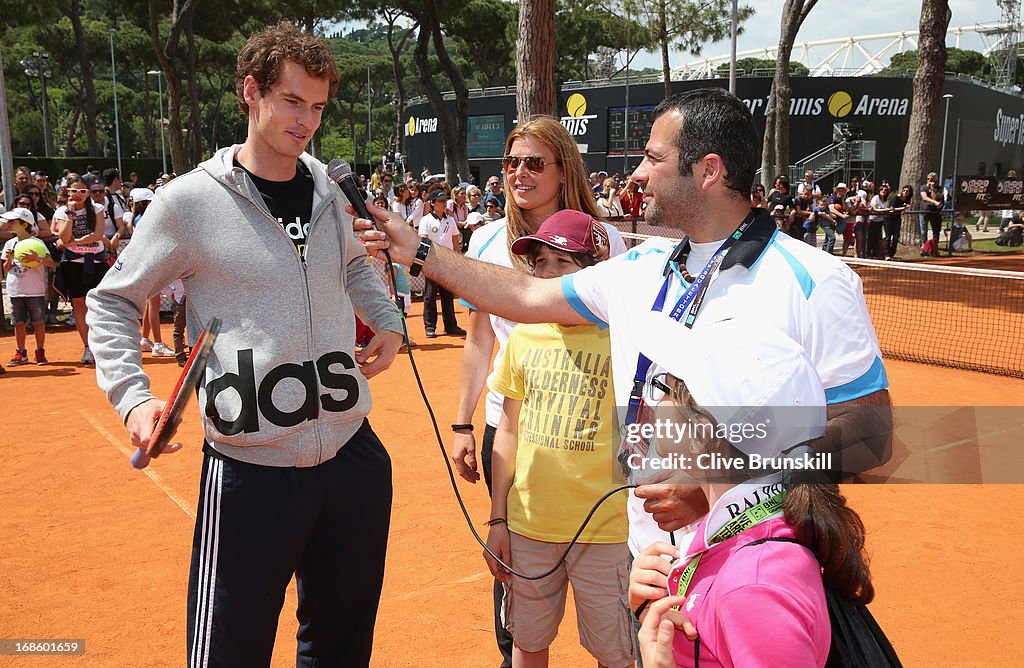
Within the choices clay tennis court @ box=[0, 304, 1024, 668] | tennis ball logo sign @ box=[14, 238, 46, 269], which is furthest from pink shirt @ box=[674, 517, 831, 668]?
tennis ball logo sign @ box=[14, 238, 46, 269]

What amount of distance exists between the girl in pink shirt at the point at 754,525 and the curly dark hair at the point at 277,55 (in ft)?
5.76

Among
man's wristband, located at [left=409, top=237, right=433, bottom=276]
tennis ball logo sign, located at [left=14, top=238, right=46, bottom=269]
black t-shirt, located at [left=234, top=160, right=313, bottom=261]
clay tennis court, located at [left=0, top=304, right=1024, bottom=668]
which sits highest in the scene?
black t-shirt, located at [left=234, top=160, right=313, bottom=261]

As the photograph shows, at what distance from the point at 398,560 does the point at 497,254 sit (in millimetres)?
2494

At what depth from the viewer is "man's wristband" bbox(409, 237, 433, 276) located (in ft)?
9.21

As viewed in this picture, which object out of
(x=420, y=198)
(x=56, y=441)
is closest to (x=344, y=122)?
(x=420, y=198)

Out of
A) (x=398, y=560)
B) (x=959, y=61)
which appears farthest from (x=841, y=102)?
(x=959, y=61)

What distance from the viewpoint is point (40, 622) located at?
4.64 meters

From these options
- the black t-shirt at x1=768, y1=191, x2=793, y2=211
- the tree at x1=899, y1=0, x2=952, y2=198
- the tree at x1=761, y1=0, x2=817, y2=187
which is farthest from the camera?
the tree at x1=761, y1=0, x2=817, y2=187

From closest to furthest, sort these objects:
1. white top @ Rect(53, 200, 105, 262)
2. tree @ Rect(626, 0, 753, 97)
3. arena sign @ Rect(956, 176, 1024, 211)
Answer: white top @ Rect(53, 200, 105, 262) < arena sign @ Rect(956, 176, 1024, 211) < tree @ Rect(626, 0, 753, 97)

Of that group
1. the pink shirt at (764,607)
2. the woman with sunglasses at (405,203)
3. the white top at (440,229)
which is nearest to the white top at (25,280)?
the white top at (440,229)

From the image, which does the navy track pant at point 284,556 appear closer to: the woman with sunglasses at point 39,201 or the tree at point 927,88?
the woman with sunglasses at point 39,201

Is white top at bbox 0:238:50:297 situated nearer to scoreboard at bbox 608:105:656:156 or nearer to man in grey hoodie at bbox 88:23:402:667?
man in grey hoodie at bbox 88:23:402:667

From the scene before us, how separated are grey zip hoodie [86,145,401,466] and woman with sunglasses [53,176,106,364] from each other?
9.94m

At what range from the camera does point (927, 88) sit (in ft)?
76.9
